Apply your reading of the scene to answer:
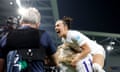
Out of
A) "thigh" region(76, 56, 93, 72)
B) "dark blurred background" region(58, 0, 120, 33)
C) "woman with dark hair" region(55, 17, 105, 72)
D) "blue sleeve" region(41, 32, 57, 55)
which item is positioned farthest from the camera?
"dark blurred background" region(58, 0, 120, 33)

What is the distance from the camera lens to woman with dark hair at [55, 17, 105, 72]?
461 cm

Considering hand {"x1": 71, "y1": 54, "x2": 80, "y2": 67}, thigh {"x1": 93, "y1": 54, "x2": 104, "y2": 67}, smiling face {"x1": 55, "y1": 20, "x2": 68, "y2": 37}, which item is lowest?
thigh {"x1": 93, "y1": 54, "x2": 104, "y2": 67}

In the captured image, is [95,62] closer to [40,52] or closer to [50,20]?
[40,52]

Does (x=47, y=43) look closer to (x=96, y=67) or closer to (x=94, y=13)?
(x=96, y=67)

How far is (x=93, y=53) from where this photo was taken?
4.98 metres

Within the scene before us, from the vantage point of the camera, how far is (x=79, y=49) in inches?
186

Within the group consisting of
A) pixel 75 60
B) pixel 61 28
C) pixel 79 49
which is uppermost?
pixel 61 28

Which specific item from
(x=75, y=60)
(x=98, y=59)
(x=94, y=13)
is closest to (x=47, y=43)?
(x=75, y=60)

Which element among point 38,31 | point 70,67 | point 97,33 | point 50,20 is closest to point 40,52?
point 38,31

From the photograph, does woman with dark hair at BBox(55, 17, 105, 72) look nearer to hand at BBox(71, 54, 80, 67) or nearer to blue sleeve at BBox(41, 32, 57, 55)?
hand at BBox(71, 54, 80, 67)

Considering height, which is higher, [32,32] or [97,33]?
[32,32]

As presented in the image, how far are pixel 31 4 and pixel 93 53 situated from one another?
1277 cm

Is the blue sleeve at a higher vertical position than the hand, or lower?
higher

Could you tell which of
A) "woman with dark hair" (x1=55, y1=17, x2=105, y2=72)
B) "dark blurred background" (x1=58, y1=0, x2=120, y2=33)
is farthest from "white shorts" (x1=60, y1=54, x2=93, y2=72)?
"dark blurred background" (x1=58, y1=0, x2=120, y2=33)
